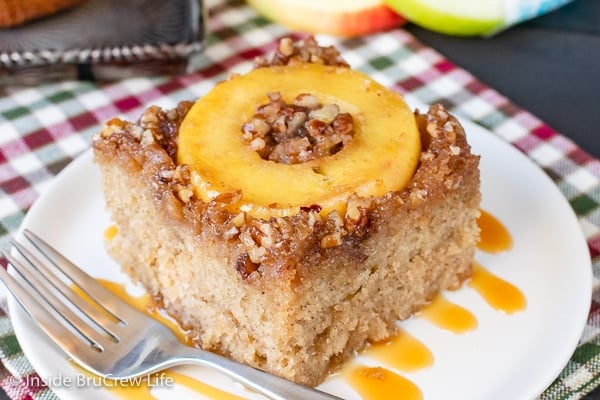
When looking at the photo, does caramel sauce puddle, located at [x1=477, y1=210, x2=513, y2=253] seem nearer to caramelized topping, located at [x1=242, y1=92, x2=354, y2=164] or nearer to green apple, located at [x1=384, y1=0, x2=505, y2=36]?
caramelized topping, located at [x1=242, y1=92, x2=354, y2=164]

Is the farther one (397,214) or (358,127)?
(358,127)

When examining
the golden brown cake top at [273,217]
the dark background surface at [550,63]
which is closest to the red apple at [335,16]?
the dark background surface at [550,63]

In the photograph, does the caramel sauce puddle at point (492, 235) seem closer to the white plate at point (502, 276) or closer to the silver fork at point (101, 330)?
the white plate at point (502, 276)

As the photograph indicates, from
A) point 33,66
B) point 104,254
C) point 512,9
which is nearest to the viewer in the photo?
point 104,254

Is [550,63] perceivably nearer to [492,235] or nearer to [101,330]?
[492,235]

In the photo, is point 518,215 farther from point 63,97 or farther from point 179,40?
point 63,97

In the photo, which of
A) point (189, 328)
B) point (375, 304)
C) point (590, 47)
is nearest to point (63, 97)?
point (189, 328)

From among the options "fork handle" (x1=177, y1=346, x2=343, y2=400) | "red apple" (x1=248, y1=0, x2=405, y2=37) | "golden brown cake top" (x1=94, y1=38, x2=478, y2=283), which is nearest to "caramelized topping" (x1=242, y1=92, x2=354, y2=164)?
"golden brown cake top" (x1=94, y1=38, x2=478, y2=283)
